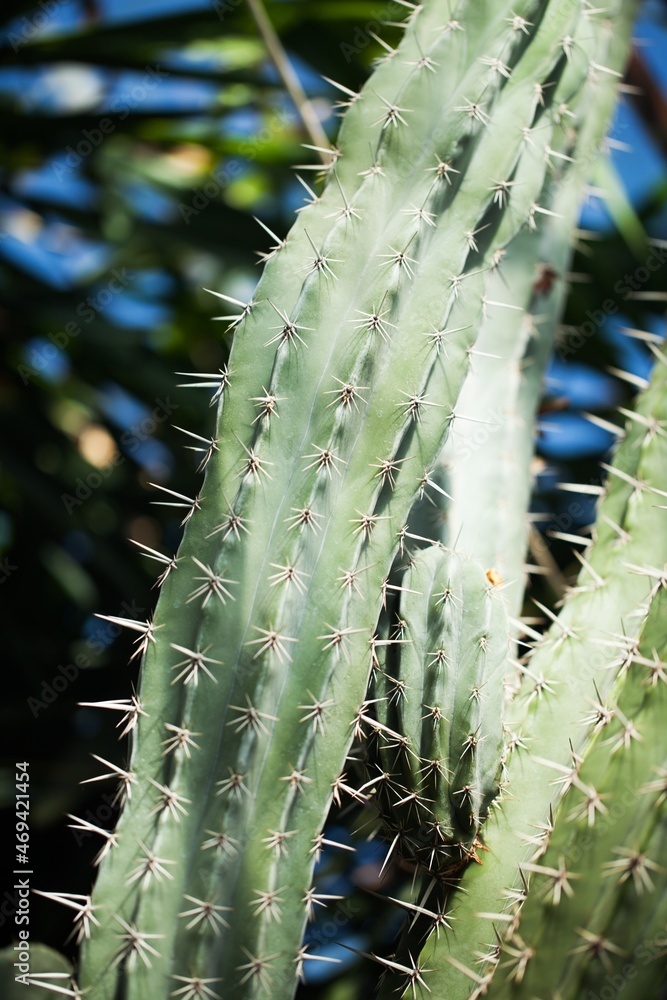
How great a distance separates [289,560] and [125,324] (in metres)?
2.08

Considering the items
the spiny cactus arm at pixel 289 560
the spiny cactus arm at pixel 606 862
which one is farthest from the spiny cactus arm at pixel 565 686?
the spiny cactus arm at pixel 289 560

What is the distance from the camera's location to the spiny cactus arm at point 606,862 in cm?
93

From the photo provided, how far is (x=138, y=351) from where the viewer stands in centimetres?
265

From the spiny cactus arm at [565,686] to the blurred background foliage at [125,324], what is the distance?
2.75 feet

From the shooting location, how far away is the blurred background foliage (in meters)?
2.48

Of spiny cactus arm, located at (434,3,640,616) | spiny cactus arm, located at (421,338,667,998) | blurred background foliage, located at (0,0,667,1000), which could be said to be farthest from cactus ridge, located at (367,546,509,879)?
blurred background foliage, located at (0,0,667,1000)

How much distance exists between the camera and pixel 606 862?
0.95 meters

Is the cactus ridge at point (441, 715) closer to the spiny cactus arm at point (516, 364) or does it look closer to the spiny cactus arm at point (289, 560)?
the spiny cactus arm at point (289, 560)

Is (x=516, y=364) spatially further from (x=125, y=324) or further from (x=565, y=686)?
(x=125, y=324)

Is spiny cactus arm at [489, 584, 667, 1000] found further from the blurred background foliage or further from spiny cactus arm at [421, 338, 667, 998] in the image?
the blurred background foliage

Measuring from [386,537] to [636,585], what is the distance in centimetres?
45

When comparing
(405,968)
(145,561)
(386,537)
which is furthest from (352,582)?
(145,561)

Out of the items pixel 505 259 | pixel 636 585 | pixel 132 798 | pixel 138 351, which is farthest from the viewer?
pixel 138 351

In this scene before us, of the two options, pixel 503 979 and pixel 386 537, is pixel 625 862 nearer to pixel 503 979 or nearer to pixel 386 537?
pixel 503 979
